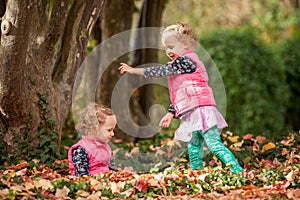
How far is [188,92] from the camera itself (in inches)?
185

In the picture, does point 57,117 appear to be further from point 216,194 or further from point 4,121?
point 216,194

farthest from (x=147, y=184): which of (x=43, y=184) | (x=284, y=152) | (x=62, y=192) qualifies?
(x=284, y=152)

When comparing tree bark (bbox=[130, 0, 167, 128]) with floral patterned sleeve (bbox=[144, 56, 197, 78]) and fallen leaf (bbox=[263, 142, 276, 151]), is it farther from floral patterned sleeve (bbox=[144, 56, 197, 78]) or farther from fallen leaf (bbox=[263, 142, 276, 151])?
floral patterned sleeve (bbox=[144, 56, 197, 78])

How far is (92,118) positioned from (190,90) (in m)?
0.87

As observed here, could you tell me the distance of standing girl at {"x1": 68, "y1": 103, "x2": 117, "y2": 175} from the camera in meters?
4.54

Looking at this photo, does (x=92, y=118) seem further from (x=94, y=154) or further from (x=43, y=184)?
(x=43, y=184)

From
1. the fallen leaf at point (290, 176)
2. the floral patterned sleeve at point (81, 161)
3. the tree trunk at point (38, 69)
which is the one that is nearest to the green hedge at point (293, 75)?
the tree trunk at point (38, 69)

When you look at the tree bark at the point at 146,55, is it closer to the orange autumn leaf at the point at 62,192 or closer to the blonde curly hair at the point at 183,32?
the blonde curly hair at the point at 183,32

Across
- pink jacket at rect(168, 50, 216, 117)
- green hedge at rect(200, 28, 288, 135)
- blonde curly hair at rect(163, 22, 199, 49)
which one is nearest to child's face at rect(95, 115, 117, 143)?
pink jacket at rect(168, 50, 216, 117)

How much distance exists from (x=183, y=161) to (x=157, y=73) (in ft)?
4.35

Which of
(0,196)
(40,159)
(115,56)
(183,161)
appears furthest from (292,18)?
(0,196)

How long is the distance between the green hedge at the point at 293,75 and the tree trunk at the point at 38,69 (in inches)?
214

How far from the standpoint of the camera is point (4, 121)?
15.9ft

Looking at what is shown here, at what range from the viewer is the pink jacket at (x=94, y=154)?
4.57 meters
